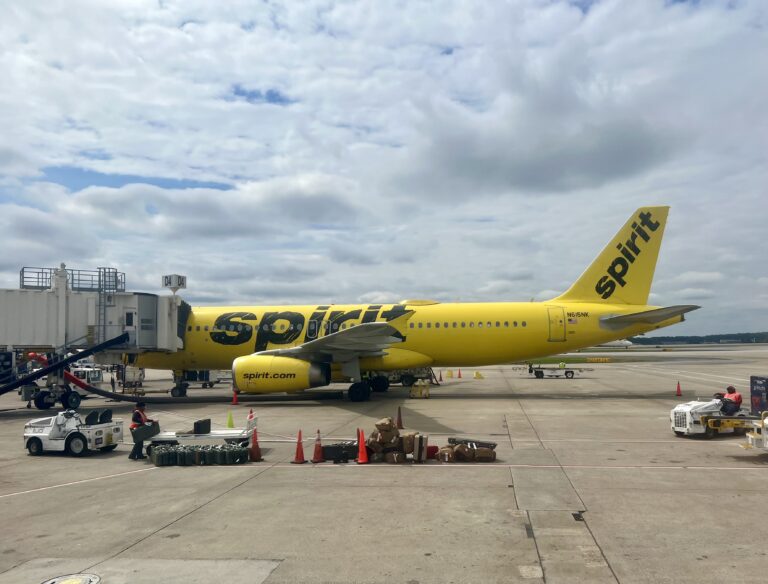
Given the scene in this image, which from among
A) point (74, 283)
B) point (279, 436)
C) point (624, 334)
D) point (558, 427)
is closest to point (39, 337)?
point (74, 283)

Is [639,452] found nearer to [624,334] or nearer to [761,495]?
[761,495]

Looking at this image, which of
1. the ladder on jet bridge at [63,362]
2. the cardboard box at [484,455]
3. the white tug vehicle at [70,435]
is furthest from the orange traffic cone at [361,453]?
the ladder on jet bridge at [63,362]

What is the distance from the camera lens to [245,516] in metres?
8.45

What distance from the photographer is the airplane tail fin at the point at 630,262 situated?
25.9 meters

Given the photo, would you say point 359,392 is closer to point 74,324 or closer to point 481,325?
point 481,325

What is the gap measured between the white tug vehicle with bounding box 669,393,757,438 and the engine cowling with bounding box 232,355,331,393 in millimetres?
13451

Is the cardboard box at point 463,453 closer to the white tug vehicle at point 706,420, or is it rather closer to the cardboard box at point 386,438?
the cardboard box at point 386,438

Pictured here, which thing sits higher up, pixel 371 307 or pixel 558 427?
pixel 371 307

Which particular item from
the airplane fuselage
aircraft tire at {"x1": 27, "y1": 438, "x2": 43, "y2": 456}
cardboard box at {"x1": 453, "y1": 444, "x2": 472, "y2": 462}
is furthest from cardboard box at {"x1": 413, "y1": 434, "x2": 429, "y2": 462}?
the airplane fuselage

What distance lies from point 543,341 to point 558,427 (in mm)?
9551

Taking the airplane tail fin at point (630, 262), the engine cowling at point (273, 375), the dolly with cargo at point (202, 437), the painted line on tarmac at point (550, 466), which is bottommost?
the painted line on tarmac at point (550, 466)

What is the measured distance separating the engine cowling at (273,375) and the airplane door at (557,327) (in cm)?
1028

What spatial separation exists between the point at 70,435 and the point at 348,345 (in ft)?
38.4

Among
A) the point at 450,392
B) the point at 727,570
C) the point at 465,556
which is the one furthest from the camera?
the point at 450,392
